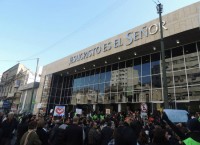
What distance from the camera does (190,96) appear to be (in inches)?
658

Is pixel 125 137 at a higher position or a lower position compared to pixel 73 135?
higher

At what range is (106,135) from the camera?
281 inches

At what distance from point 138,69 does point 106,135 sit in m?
15.7

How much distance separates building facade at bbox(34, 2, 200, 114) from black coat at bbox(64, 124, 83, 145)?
13.5 metres

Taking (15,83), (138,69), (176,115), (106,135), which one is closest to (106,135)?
(106,135)

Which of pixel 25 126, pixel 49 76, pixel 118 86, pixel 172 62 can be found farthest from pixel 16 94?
pixel 25 126

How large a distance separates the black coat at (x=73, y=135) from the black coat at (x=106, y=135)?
1.43 metres

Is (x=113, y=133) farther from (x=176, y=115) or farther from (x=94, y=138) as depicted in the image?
(x=94, y=138)

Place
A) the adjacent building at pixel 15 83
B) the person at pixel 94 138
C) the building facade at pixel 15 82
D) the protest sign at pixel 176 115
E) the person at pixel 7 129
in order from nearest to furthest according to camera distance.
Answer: the protest sign at pixel 176 115 < the person at pixel 94 138 < the person at pixel 7 129 < the adjacent building at pixel 15 83 < the building facade at pixel 15 82

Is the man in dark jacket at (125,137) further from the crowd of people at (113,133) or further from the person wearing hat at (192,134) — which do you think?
the person wearing hat at (192,134)

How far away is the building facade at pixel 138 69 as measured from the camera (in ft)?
54.8

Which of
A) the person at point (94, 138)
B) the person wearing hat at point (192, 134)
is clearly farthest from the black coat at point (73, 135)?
the person wearing hat at point (192, 134)

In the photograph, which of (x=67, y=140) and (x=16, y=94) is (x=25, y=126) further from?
(x=16, y=94)

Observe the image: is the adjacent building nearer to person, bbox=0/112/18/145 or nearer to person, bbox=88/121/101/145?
person, bbox=0/112/18/145
